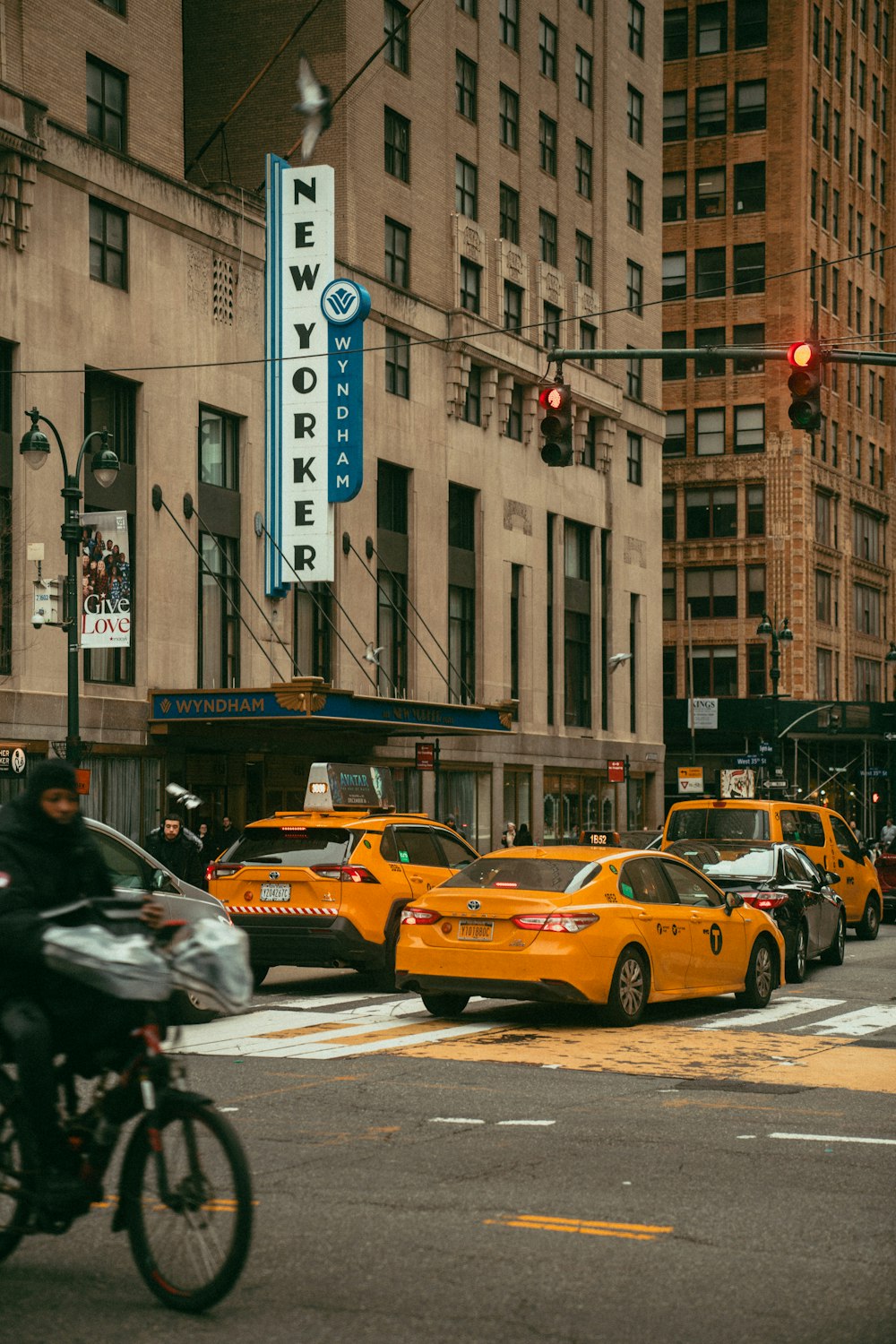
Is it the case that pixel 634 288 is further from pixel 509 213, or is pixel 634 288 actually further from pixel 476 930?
pixel 476 930

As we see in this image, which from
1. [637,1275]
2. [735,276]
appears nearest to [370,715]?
[637,1275]

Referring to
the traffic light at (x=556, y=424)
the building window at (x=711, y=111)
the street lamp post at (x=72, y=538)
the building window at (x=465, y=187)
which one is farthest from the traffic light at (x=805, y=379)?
the building window at (x=711, y=111)

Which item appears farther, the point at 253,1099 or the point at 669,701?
the point at 669,701

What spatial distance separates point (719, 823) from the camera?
2441 centimetres

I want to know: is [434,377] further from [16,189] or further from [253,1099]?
[253,1099]

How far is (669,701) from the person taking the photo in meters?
75.2

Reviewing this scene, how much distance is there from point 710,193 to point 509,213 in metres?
29.2

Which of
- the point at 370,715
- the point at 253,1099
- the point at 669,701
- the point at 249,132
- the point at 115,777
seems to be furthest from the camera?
the point at 669,701

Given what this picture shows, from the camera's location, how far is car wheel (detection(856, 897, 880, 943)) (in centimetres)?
2739

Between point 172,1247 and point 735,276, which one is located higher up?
point 735,276

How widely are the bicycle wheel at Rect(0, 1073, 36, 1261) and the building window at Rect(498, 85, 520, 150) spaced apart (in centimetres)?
4849

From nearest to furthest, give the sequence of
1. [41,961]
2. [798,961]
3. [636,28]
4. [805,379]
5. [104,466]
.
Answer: [41,961]
[805,379]
[798,961]
[104,466]
[636,28]

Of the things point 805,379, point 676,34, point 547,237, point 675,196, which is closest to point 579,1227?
point 805,379

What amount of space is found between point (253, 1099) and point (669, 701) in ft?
214
